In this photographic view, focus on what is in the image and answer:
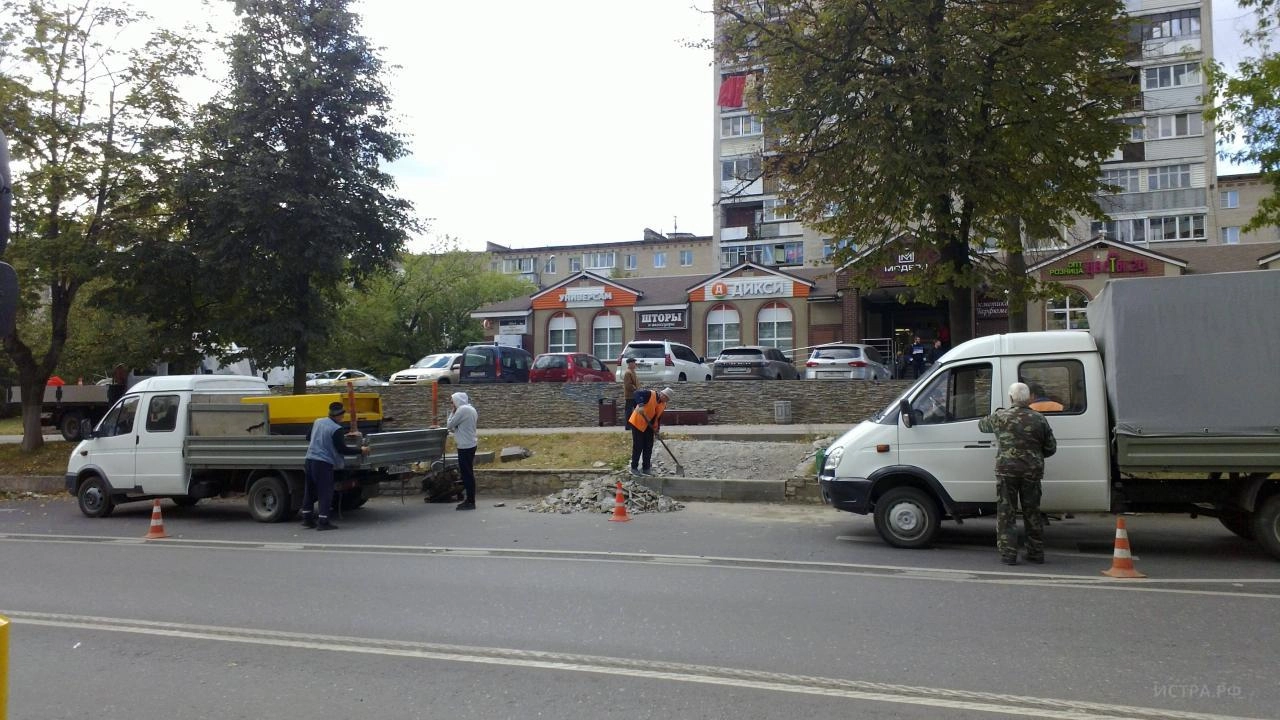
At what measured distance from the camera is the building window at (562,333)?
47.5m

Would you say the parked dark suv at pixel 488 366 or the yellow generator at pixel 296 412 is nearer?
the yellow generator at pixel 296 412

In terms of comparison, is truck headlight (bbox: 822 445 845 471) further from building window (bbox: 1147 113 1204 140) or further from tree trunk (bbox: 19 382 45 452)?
building window (bbox: 1147 113 1204 140)

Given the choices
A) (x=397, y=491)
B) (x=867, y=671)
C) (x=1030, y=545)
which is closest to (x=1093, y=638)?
(x=867, y=671)

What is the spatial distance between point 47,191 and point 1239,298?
21.4 m

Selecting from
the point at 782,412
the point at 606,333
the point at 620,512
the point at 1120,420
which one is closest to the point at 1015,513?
the point at 1120,420

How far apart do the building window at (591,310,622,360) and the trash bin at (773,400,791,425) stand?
2671 centimetres

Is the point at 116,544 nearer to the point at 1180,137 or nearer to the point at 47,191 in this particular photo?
the point at 47,191

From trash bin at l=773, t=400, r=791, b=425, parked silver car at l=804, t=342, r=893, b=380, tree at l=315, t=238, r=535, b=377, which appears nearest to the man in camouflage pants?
trash bin at l=773, t=400, r=791, b=425

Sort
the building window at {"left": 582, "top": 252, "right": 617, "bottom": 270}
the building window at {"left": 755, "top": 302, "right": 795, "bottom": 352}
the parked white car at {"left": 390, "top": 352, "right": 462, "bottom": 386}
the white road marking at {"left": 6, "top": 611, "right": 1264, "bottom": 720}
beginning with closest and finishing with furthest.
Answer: the white road marking at {"left": 6, "top": 611, "right": 1264, "bottom": 720} < the parked white car at {"left": 390, "top": 352, "right": 462, "bottom": 386} < the building window at {"left": 755, "top": 302, "right": 795, "bottom": 352} < the building window at {"left": 582, "top": 252, "right": 617, "bottom": 270}

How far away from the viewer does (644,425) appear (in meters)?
13.8

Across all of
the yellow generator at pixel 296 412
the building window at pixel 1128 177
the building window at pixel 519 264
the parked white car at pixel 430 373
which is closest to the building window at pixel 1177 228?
the building window at pixel 1128 177

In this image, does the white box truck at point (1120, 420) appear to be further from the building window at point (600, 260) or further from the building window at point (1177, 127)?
the building window at point (600, 260)

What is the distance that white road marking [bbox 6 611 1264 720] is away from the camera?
464cm

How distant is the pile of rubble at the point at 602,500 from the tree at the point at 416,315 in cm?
3532
